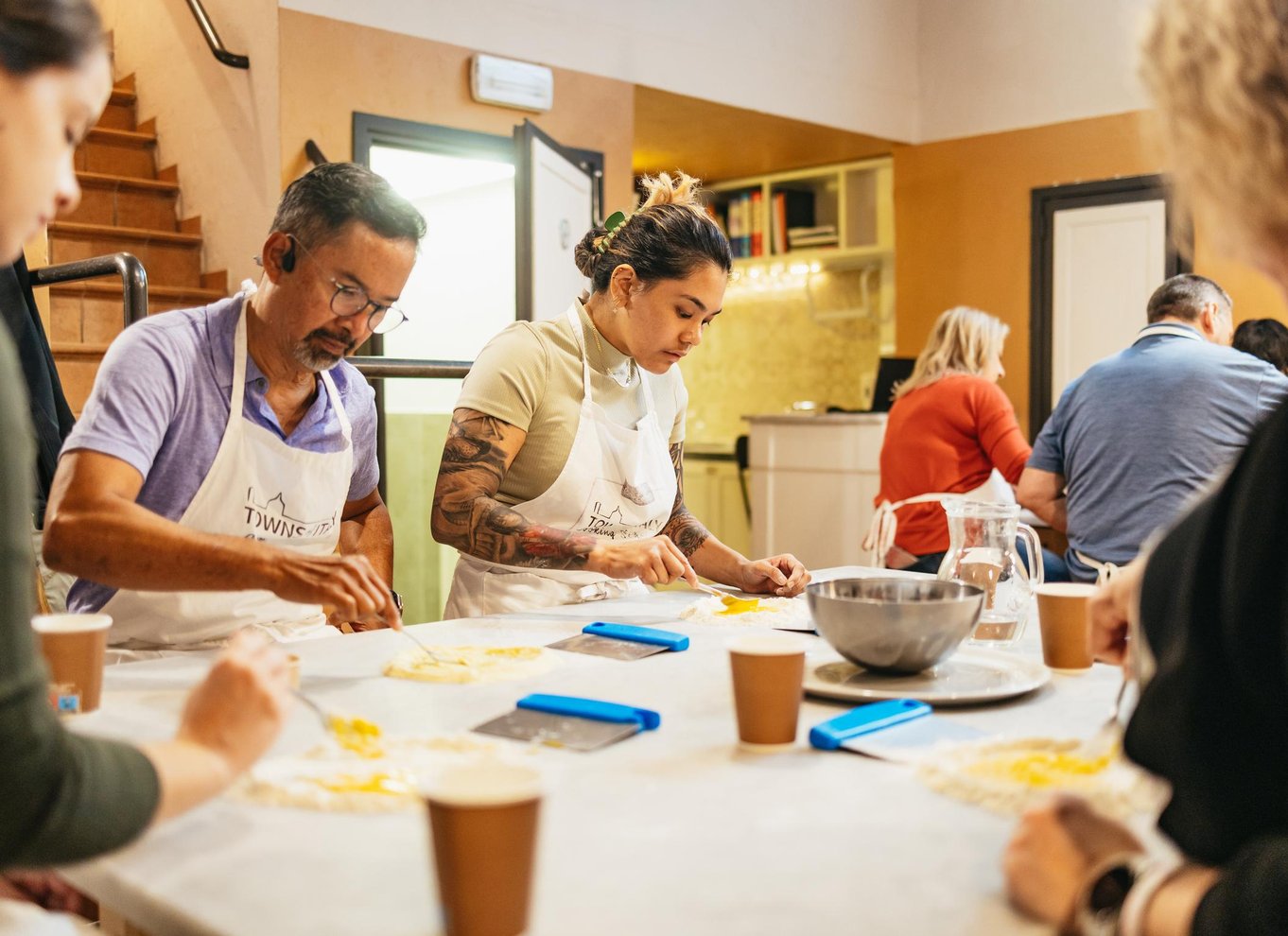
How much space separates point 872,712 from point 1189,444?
2594 millimetres

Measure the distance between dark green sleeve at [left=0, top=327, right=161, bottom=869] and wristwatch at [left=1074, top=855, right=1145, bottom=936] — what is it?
689mm

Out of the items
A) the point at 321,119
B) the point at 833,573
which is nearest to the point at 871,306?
the point at 321,119

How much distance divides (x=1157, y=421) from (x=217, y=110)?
4.07 metres

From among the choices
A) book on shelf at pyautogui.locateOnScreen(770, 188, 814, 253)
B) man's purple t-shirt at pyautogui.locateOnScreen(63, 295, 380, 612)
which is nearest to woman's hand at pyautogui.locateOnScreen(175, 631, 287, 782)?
man's purple t-shirt at pyautogui.locateOnScreen(63, 295, 380, 612)

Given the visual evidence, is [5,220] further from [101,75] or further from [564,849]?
[564,849]

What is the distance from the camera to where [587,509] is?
246cm

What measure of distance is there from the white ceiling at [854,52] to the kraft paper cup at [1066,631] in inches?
163

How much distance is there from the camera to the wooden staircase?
16.5ft

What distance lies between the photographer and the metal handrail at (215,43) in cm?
462

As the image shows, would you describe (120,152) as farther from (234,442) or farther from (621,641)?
(621,641)

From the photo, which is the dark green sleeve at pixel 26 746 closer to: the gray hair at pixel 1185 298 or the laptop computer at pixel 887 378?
the gray hair at pixel 1185 298

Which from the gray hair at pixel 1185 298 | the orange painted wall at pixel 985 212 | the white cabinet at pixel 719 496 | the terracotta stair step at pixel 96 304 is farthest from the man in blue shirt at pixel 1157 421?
the white cabinet at pixel 719 496

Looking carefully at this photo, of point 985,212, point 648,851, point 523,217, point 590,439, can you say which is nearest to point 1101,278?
point 985,212

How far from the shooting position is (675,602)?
2.15 metres
